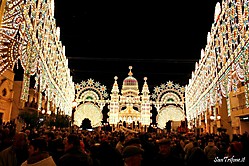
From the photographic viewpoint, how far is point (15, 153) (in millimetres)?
5285

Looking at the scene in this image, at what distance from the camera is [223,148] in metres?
9.27

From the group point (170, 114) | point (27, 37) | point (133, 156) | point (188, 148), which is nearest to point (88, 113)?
point (170, 114)

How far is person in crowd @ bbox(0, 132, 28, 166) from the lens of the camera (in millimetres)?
5012

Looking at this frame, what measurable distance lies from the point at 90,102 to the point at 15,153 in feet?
139

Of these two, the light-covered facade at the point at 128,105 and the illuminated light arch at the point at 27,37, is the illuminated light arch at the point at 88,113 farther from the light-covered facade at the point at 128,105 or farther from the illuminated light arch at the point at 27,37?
the illuminated light arch at the point at 27,37

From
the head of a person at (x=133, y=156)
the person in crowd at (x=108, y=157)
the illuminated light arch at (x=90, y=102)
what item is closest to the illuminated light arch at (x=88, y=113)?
the illuminated light arch at (x=90, y=102)

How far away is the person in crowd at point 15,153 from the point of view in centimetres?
501

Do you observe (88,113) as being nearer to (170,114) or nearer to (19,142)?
(170,114)

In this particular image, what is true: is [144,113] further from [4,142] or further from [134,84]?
[4,142]

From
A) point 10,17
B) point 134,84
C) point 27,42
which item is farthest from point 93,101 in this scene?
point 10,17

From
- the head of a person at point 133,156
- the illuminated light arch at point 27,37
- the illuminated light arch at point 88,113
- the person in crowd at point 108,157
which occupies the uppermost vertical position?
the illuminated light arch at point 27,37

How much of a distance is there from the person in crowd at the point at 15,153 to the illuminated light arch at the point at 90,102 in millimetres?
39964

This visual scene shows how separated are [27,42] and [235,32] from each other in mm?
12676

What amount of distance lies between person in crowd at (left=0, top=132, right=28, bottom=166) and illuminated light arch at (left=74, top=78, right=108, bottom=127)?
131 ft
